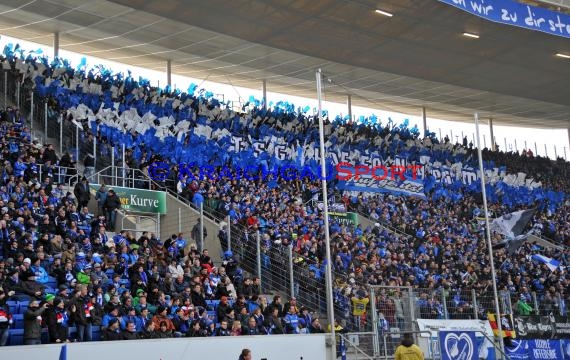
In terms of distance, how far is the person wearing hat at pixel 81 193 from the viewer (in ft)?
73.2

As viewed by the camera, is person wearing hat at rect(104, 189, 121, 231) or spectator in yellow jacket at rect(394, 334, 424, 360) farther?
person wearing hat at rect(104, 189, 121, 231)

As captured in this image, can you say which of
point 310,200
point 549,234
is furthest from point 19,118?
point 549,234

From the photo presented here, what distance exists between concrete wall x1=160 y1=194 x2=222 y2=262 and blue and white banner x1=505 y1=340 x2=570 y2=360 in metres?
8.71

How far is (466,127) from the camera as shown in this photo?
161 ft

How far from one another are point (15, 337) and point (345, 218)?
63.5 ft

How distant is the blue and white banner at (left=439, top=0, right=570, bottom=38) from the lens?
99.2 feet

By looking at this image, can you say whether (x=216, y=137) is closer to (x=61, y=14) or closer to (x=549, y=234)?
(x=61, y=14)

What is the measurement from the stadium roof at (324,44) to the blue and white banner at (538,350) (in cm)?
1331

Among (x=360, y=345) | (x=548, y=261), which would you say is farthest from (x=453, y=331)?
(x=548, y=261)

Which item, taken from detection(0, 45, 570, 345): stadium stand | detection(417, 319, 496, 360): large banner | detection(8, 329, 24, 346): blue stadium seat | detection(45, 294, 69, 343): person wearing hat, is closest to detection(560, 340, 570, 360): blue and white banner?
detection(0, 45, 570, 345): stadium stand

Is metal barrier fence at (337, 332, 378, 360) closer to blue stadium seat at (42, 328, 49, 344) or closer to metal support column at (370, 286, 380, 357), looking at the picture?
metal support column at (370, 286, 380, 357)

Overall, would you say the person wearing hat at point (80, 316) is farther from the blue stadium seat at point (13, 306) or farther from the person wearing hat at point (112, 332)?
the blue stadium seat at point (13, 306)

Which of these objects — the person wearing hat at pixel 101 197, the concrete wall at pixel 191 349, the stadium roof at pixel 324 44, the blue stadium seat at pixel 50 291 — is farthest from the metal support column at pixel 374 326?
the stadium roof at pixel 324 44

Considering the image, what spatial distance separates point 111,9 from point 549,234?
935 inches
